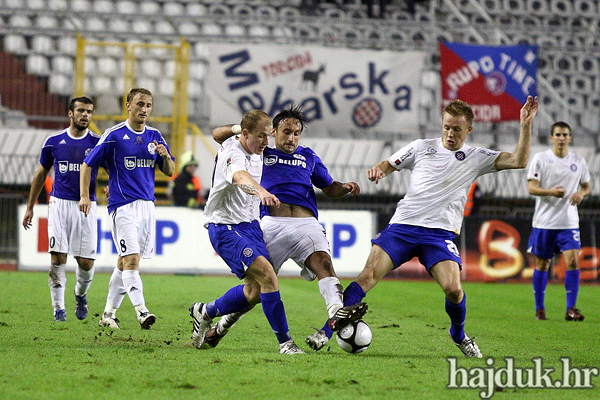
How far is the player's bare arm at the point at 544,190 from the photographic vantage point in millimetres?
9125

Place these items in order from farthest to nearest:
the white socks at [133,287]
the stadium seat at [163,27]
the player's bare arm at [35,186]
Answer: the stadium seat at [163,27] < the player's bare arm at [35,186] < the white socks at [133,287]

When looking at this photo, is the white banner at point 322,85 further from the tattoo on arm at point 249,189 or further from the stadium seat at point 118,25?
the tattoo on arm at point 249,189

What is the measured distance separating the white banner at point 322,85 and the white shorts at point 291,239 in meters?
10.3

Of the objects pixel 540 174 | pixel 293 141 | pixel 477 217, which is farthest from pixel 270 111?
pixel 293 141

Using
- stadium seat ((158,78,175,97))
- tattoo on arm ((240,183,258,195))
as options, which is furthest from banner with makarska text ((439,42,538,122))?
tattoo on arm ((240,183,258,195))

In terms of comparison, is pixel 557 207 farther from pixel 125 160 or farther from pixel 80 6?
pixel 80 6

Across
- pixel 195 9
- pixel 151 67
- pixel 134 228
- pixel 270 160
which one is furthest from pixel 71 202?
pixel 195 9

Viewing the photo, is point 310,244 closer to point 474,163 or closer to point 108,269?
point 474,163

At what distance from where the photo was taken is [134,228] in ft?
23.5

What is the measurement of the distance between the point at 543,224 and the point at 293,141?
4687 mm

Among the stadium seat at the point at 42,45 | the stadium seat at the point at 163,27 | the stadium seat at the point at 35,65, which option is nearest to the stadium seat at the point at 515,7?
the stadium seat at the point at 163,27

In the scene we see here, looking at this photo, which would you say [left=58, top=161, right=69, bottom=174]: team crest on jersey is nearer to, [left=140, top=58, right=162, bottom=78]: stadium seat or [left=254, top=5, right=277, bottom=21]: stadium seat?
[left=140, top=58, right=162, bottom=78]: stadium seat

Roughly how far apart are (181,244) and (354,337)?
28.7 feet

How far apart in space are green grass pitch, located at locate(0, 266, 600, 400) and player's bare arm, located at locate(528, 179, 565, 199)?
1.45 m
